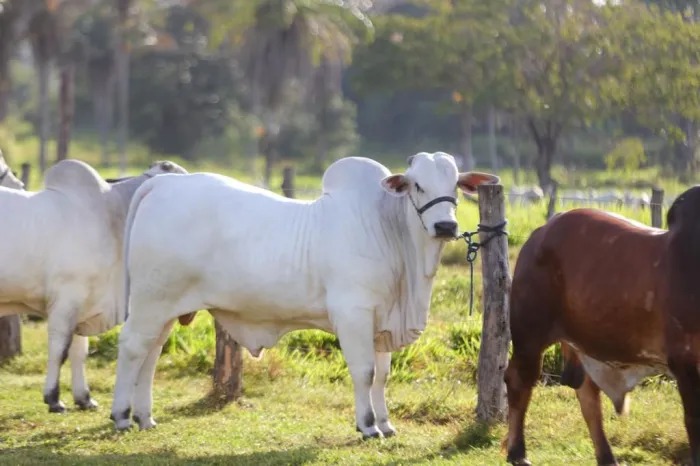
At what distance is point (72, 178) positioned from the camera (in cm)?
819

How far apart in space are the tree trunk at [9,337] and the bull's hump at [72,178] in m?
2.26

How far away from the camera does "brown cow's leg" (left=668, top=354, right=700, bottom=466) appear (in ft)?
16.9

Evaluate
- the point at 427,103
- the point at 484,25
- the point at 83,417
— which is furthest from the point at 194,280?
the point at 427,103

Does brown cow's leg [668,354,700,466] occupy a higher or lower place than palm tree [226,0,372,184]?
lower

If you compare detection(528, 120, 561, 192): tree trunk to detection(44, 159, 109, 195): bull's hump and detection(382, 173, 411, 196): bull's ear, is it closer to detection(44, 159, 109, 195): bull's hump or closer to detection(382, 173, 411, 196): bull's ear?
detection(44, 159, 109, 195): bull's hump

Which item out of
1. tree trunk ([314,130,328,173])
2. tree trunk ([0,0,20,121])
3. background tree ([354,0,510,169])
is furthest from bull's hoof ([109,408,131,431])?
tree trunk ([314,130,328,173])

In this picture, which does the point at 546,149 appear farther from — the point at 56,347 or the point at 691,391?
the point at 691,391

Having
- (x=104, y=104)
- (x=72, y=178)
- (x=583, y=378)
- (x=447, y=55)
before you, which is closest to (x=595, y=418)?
(x=583, y=378)

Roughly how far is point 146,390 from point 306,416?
39.9 inches

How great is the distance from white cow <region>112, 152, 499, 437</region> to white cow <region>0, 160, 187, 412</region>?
681 mm

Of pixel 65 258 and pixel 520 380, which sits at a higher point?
pixel 65 258

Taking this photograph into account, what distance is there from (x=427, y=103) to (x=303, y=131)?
8.22 metres

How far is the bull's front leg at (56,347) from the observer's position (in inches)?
310

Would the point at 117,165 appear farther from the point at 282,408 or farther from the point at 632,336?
the point at 632,336
